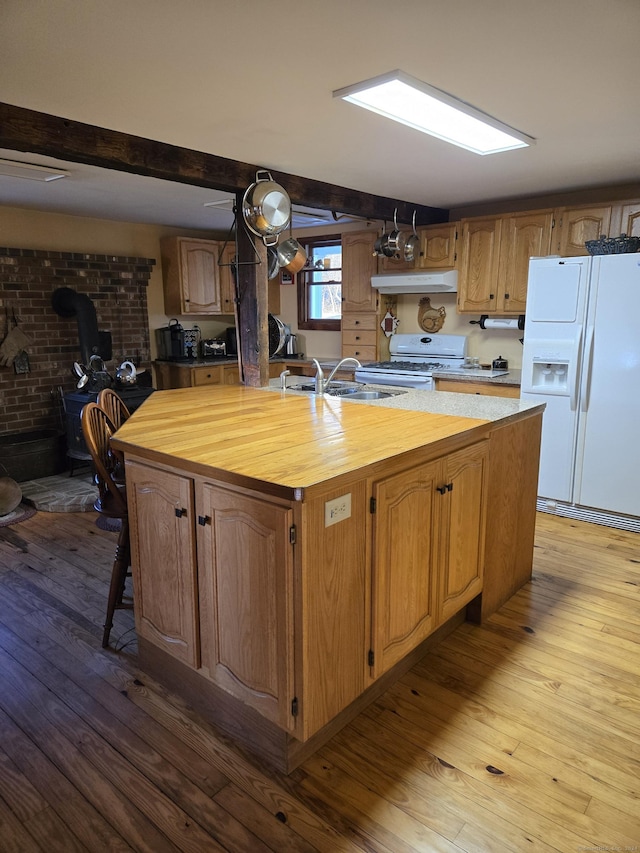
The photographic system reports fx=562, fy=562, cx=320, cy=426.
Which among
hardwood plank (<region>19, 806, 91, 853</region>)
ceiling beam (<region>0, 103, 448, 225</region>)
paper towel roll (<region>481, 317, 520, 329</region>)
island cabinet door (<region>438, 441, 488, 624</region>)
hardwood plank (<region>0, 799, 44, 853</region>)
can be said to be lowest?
hardwood plank (<region>0, 799, 44, 853</region>)

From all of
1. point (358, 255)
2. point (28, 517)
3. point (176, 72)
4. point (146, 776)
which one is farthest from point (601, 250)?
point (28, 517)

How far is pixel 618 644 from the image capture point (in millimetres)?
2395

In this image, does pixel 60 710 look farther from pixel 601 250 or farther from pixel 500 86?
pixel 601 250

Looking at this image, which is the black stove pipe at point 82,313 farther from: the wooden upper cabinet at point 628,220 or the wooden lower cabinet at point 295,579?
the wooden upper cabinet at point 628,220

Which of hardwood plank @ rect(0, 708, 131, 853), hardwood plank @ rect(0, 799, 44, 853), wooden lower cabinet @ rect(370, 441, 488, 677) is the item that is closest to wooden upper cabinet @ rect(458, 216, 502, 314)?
wooden lower cabinet @ rect(370, 441, 488, 677)

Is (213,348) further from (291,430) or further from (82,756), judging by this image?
(82,756)

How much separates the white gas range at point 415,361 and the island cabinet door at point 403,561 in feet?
8.78

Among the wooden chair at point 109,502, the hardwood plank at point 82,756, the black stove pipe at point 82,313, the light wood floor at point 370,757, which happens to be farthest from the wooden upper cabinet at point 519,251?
the hardwood plank at point 82,756

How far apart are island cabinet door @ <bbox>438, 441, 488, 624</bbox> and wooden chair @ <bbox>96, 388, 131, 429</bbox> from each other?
159cm

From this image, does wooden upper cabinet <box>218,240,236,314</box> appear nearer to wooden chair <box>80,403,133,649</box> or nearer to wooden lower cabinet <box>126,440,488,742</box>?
wooden chair <box>80,403,133,649</box>

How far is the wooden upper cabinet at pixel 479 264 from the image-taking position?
4439mm

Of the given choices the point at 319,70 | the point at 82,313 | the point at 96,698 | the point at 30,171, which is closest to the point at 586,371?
the point at 319,70

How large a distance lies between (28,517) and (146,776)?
2.68 metres

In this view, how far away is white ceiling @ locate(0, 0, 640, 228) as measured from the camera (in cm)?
164
